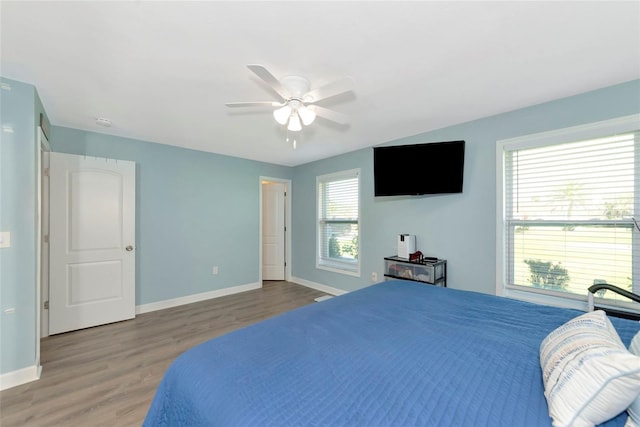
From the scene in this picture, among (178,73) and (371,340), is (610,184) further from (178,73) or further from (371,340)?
(178,73)

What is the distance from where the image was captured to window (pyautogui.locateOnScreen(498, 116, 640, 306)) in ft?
7.06

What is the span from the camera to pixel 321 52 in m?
1.74

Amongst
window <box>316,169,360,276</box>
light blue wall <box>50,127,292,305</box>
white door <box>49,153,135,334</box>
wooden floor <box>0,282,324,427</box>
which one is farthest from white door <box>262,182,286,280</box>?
white door <box>49,153,135,334</box>

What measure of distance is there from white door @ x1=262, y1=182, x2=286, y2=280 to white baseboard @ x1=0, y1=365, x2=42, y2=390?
3523mm

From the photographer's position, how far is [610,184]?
7.23ft

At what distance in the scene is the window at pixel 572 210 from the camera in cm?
215

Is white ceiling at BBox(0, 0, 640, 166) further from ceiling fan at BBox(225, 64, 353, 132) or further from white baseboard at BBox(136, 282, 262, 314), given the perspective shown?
white baseboard at BBox(136, 282, 262, 314)

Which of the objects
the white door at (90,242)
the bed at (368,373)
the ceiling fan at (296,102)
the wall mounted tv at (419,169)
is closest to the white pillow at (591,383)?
the bed at (368,373)

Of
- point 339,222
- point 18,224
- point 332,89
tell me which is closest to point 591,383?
point 332,89

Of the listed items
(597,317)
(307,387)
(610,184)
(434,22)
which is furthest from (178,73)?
(610,184)

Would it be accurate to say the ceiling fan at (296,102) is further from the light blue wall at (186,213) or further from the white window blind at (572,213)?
the light blue wall at (186,213)

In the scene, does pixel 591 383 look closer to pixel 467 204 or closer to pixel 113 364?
pixel 467 204

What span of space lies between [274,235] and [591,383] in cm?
500

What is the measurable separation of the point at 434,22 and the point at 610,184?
2119 mm
